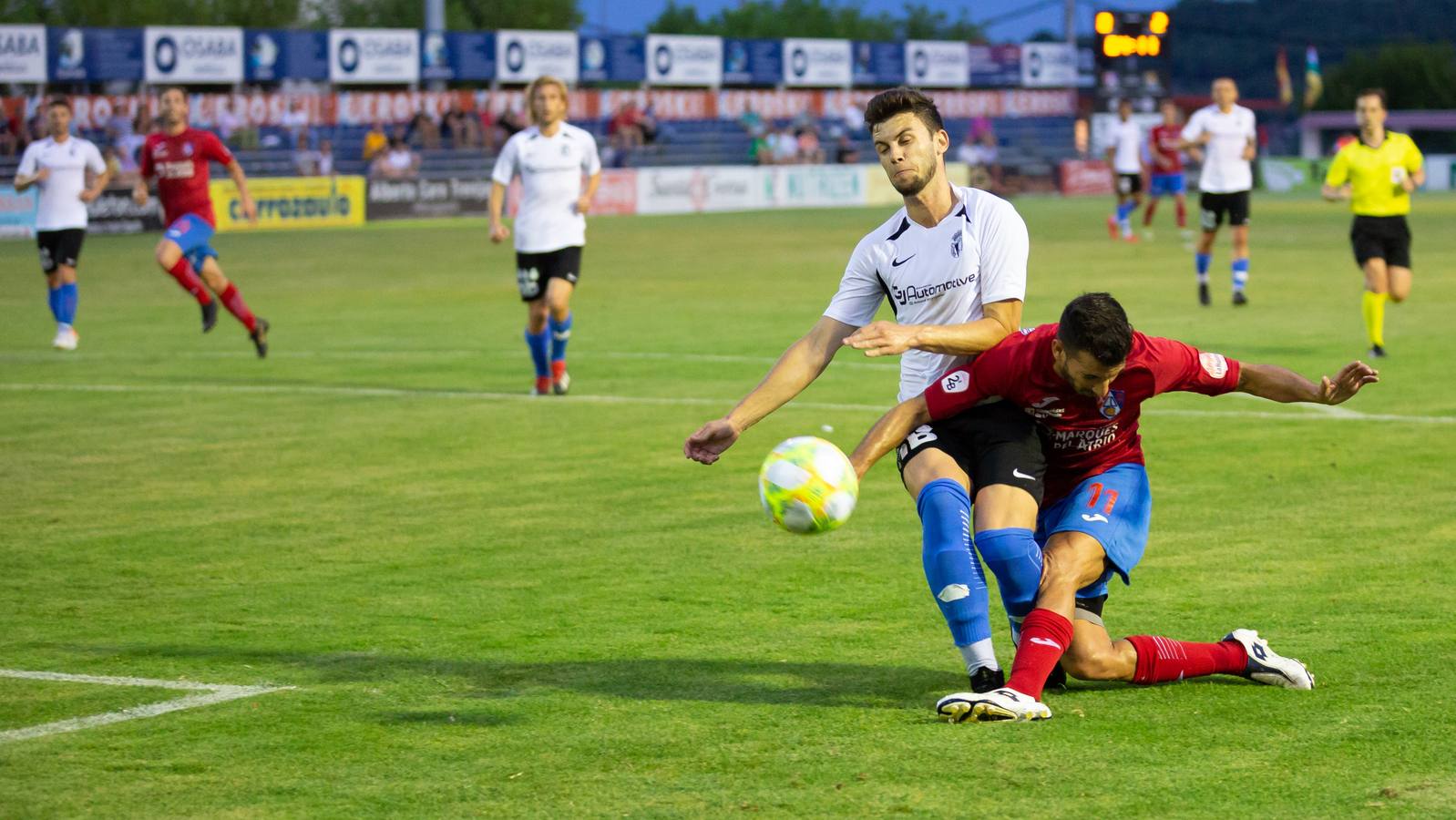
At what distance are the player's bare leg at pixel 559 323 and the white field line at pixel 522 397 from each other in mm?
270

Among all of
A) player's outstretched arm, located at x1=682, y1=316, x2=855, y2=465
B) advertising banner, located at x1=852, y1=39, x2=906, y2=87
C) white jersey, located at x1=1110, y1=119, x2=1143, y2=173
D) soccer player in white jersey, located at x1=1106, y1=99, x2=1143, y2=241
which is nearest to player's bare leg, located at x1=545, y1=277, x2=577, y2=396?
player's outstretched arm, located at x1=682, y1=316, x2=855, y2=465

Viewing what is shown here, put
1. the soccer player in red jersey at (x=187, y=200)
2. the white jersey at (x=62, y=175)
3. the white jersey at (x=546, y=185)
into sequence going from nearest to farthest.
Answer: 1. the white jersey at (x=546, y=185)
2. the soccer player in red jersey at (x=187, y=200)
3. the white jersey at (x=62, y=175)

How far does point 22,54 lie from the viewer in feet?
138

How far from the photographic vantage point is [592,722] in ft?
18.6

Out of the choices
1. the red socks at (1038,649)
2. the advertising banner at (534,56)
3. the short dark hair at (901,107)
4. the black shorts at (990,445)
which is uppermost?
the advertising banner at (534,56)

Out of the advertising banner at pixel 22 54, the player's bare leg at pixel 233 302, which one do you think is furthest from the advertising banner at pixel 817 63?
the player's bare leg at pixel 233 302

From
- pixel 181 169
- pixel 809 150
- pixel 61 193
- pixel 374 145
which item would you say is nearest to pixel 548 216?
pixel 181 169

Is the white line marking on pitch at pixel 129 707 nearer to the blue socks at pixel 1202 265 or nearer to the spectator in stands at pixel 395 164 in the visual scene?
the blue socks at pixel 1202 265

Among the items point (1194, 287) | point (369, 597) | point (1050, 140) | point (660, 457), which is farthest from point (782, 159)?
point (369, 597)

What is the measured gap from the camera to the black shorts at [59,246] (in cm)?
1858

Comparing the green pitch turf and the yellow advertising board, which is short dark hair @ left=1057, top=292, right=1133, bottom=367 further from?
the yellow advertising board

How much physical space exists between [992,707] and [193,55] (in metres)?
42.9

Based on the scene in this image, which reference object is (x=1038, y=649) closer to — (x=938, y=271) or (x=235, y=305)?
Answer: (x=938, y=271)

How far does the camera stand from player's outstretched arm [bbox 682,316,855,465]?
5766 mm
